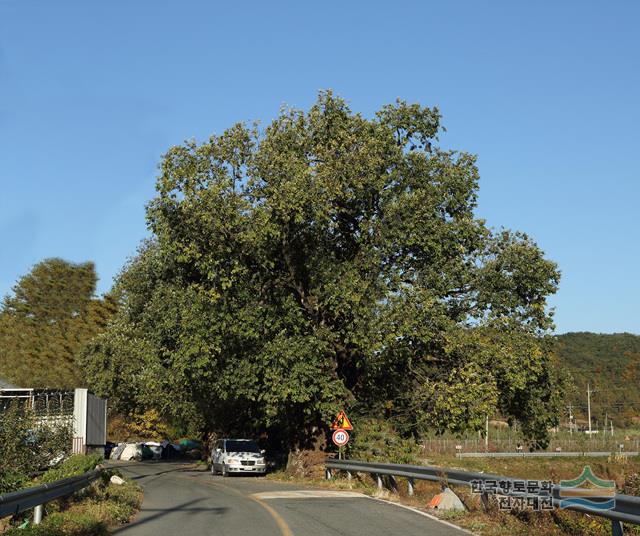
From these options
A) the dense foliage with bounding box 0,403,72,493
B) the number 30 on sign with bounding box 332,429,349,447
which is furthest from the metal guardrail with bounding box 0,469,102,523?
the number 30 on sign with bounding box 332,429,349,447

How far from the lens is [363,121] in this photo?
98.6 ft

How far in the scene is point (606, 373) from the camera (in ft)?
506

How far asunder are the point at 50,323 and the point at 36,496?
92.9m

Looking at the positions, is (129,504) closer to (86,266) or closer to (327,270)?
(327,270)

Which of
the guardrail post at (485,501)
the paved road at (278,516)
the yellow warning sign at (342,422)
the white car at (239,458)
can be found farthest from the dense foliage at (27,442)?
the white car at (239,458)

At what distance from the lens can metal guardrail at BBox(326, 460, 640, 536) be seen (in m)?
9.60

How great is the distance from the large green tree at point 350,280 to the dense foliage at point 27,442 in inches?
308

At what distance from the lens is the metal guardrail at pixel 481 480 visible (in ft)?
31.5

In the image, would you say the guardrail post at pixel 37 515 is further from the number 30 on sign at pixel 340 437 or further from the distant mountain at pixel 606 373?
the distant mountain at pixel 606 373

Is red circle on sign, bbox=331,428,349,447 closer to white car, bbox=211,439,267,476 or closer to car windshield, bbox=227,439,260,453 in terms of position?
white car, bbox=211,439,267,476

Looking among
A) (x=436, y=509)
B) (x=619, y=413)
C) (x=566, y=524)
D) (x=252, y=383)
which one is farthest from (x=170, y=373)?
(x=619, y=413)

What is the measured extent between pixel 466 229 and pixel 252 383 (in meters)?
10.1

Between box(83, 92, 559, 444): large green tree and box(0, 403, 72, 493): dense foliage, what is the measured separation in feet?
25.6

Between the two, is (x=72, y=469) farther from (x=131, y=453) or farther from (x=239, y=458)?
(x=131, y=453)
